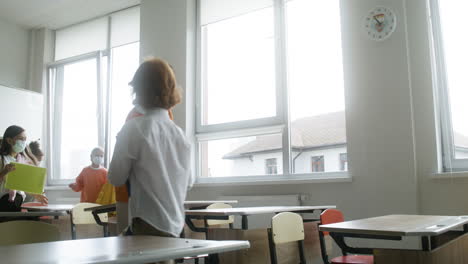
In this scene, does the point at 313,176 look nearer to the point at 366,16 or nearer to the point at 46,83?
the point at 366,16

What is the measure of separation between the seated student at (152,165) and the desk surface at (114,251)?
159mm

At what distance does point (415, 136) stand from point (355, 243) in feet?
3.37

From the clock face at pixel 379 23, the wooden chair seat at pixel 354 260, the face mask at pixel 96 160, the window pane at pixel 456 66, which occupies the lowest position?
the wooden chair seat at pixel 354 260

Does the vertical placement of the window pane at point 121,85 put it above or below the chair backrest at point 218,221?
above

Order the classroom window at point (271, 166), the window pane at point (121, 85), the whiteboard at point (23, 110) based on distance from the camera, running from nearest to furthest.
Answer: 1. the classroom window at point (271, 166)
2. the whiteboard at point (23, 110)
3. the window pane at point (121, 85)

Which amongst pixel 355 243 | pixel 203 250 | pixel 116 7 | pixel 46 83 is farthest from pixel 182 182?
pixel 46 83

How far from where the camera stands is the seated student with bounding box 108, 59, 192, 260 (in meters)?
1.42

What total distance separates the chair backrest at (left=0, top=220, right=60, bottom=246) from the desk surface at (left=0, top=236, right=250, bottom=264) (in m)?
0.41

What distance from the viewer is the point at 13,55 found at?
22.3ft

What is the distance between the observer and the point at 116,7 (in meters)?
6.21

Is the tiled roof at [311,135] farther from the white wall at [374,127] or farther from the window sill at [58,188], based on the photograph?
the window sill at [58,188]

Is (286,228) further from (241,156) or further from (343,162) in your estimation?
(241,156)

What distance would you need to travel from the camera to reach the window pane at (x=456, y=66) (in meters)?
3.51

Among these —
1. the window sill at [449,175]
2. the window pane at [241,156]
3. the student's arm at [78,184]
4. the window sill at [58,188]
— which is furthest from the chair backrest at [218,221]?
the window sill at [58,188]
